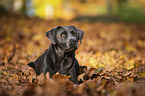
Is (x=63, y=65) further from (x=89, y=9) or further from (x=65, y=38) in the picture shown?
(x=89, y=9)

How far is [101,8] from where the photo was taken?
34.6 meters

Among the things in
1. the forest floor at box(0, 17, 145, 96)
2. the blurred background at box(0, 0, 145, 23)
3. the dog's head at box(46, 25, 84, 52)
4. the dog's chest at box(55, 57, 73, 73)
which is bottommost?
the forest floor at box(0, 17, 145, 96)

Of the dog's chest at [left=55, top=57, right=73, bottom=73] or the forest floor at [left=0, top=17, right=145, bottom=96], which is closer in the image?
the forest floor at [left=0, top=17, right=145, bottom=96]

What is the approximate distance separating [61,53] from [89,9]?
31.3m

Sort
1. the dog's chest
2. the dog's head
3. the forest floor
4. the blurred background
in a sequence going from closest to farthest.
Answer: the forest floor
the dog's head
the dog's chest
the blurred background

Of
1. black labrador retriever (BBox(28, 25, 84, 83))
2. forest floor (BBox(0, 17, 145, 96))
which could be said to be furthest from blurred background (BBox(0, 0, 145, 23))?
black labrador retriever (BBox(28, 25, 84, 83))

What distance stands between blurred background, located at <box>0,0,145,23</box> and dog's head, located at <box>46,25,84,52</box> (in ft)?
49.0

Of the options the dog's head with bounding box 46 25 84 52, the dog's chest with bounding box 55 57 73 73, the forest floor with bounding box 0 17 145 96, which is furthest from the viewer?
the dog's chest with bounding box 55 57 73 73

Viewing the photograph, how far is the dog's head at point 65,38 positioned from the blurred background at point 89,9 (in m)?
14.9

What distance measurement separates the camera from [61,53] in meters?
3.41

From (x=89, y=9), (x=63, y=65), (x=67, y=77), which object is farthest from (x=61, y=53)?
(x=89, y=9)

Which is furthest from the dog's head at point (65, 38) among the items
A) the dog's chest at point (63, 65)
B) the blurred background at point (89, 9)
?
the blurred background at point (89, 9)

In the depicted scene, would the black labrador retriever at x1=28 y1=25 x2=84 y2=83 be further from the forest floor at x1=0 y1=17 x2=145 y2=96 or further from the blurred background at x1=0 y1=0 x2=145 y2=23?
the blurred background at x1=0 y1=0 x2=145 y2=23

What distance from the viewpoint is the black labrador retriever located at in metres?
3.30
